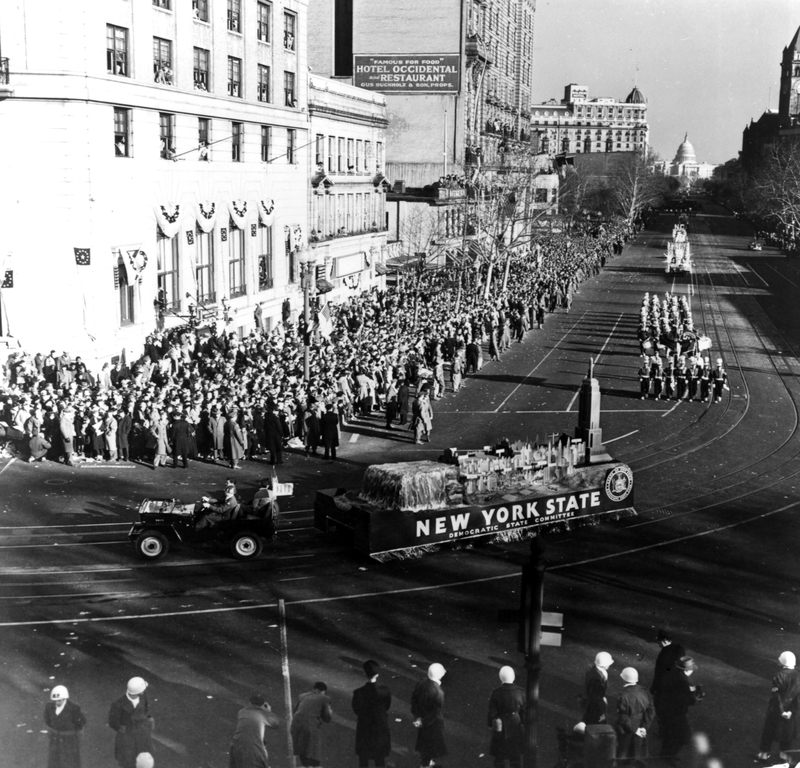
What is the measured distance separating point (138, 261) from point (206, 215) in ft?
19.8

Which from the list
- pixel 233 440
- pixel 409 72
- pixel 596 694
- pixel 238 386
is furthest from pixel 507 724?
pixel 409 72

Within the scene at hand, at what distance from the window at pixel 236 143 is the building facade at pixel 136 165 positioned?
6cm

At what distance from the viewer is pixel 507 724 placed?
39.3 feet

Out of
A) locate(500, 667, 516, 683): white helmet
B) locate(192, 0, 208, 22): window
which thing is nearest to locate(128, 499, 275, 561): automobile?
locate(500, 667, 516, 683): white helmet

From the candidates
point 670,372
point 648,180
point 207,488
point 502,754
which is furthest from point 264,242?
point 648,180

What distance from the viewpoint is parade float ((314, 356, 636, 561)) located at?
64.1ft

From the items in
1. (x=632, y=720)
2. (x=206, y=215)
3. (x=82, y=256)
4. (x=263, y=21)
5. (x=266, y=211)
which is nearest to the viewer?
(x=632, y=720)

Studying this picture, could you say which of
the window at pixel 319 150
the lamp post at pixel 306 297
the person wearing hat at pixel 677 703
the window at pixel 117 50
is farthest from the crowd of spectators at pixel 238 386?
the person wearing hat at pixel 677 703

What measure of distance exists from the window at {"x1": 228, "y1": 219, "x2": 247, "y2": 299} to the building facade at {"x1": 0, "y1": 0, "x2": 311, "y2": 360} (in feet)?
0.27

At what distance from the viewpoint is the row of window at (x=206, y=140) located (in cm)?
3716

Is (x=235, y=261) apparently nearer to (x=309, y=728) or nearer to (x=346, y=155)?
(x=346, y=155)

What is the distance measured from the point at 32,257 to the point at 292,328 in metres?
10.3

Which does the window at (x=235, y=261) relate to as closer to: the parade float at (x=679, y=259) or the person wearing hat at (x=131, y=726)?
the person wearing hat at (x=131, y=726)

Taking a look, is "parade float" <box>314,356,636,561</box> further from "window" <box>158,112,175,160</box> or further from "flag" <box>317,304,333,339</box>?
"window" <box>158,112,175,160</box>
